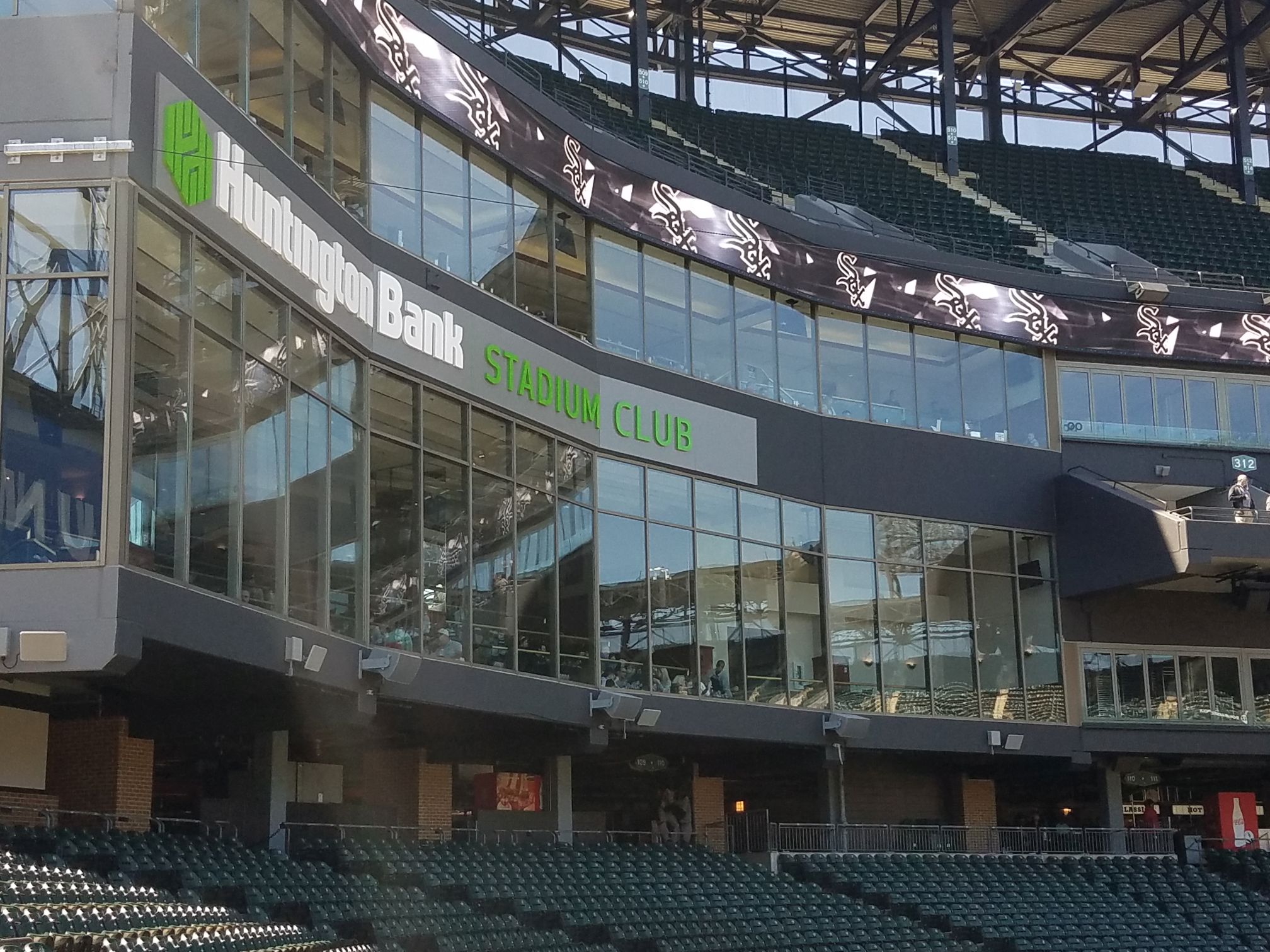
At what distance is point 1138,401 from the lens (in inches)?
1238

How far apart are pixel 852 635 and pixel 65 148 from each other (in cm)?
1676

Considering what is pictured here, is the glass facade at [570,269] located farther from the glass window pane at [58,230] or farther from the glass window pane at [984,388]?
the glass window pane at [58,230]

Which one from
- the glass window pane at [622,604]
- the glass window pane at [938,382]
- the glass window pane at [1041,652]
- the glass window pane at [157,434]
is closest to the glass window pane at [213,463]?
the glass window pane at [157,434]

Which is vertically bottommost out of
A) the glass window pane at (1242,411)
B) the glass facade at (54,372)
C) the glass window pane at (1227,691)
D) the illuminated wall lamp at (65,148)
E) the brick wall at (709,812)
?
the brick wall at (709,812)

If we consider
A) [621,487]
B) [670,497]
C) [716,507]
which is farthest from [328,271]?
[716,507]

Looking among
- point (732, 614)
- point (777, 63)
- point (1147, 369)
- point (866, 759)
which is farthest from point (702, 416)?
point (777, 63)

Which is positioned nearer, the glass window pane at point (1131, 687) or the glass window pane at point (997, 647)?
the glass window pane at point (997, 647)

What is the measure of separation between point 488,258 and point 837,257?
8255 mm

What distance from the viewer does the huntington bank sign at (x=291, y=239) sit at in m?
15.5

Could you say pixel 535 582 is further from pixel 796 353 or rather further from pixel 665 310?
pixel 796 353

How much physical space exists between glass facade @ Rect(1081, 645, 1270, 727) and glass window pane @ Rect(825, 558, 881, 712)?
4.54 metres

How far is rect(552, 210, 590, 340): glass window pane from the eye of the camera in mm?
24484

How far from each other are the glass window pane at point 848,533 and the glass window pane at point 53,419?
15988mm

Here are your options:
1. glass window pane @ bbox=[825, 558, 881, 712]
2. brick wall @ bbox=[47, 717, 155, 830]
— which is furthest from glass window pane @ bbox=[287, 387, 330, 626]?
glass window pane @ bbox=[825, 558, 881, 712]
